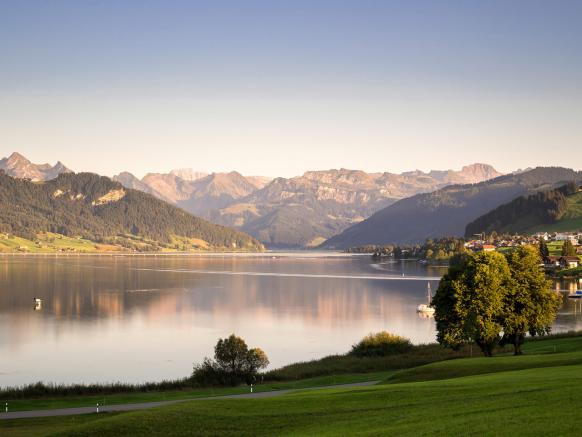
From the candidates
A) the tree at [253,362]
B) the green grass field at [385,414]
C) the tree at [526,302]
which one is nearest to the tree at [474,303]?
the tree at [526,302]

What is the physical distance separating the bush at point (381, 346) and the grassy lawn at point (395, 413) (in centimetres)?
3628

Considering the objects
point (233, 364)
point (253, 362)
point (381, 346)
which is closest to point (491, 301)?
point (381, 346)

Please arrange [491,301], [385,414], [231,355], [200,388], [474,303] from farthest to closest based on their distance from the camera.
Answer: [491,301], [474,303], [231,355], [200,388], [385,414]

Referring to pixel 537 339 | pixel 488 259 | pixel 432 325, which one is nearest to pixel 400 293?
pixel 432 325

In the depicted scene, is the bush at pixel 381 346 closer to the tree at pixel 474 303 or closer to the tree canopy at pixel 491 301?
the tree canopy at pixel 491 301

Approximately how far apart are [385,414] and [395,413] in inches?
16.0

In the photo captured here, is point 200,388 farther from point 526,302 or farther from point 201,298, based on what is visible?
point 201,298

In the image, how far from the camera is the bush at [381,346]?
2830 inches

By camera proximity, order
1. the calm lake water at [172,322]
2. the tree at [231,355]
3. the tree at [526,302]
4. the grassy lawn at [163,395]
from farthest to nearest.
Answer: the calm lake water at [172,322], the tree at [526,302], the tree at [231,355], the grassy lawn at [163,395]

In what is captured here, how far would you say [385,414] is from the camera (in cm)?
2766

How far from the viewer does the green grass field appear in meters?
22.1

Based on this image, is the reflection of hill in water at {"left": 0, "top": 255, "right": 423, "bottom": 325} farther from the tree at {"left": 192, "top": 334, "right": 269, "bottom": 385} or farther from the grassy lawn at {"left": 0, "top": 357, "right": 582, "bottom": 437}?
the grassy lawn at {"left": 0, "top": 357, "right": 582, "bottom": 437}

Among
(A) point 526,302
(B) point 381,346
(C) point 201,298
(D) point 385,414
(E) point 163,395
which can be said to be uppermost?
(A) point 526,302

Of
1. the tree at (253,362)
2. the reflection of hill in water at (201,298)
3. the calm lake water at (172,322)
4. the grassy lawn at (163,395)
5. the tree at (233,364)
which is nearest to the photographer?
the grassy lawn at (163,395)
